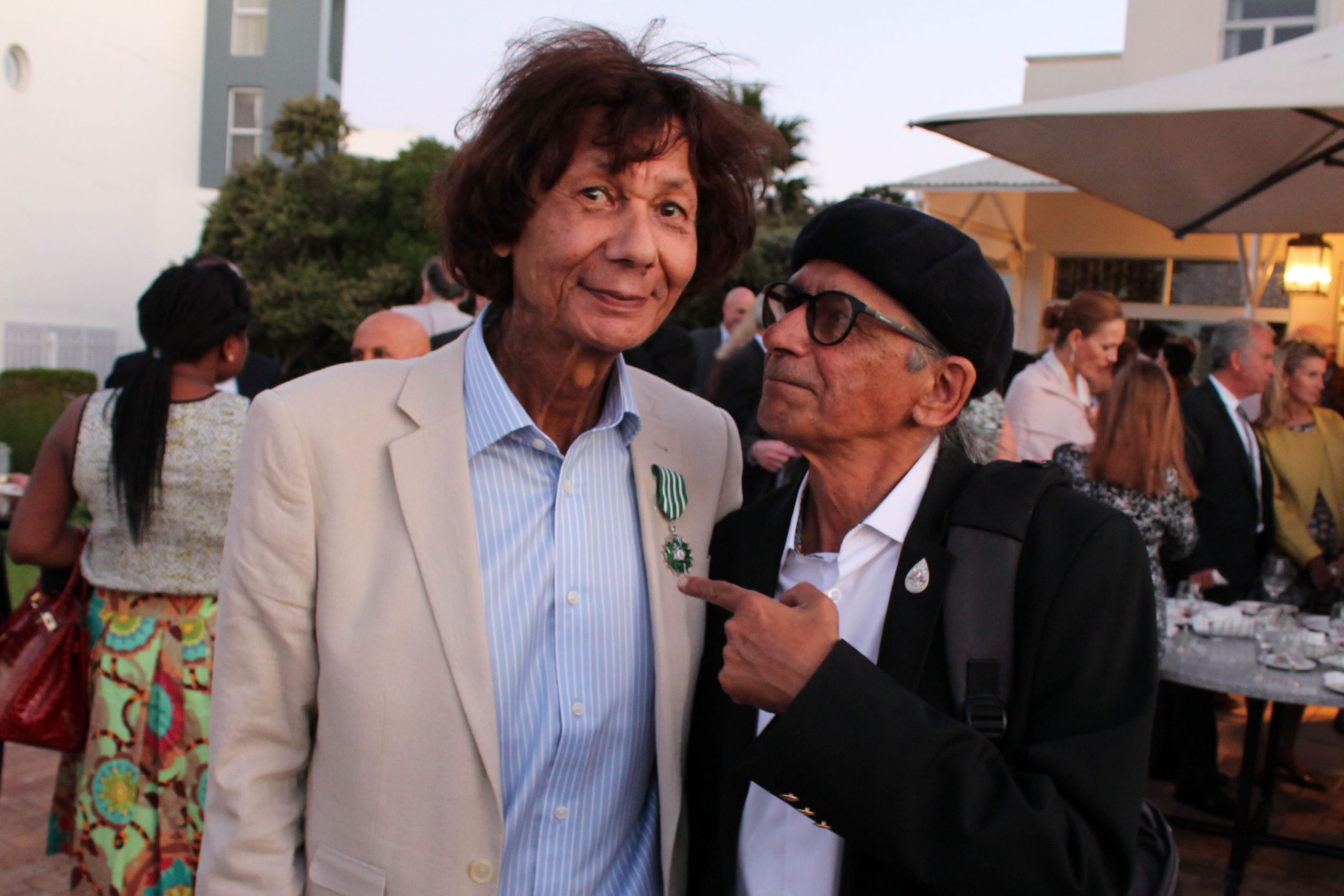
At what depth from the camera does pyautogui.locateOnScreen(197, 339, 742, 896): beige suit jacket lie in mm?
1669

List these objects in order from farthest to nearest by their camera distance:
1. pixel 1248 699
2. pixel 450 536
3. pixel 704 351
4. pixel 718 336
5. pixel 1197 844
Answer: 1. pixel 718 336
2. pixel 704 351
3. pixel 1197 844
4. pixel 1248 699
5. pixel 450 536

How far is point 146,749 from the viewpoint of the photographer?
3.27 metres

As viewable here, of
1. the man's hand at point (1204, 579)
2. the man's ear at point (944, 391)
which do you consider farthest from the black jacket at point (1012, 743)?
Answer: the man's hand at point (1204, 579)

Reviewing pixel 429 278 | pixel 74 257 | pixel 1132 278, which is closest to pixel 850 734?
pixel 429 278

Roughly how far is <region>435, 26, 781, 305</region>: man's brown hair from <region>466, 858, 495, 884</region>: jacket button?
1088 millimetres

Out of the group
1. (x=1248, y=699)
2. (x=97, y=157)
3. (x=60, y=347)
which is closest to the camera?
(x=1248, y=699)

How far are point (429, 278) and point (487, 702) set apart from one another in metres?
4.89

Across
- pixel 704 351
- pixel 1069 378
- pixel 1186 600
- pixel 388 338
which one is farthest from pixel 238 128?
pixel 1186 600

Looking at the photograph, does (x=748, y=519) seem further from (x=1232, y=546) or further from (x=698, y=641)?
(x=1232, y=546)

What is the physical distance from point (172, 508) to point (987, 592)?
2686mm

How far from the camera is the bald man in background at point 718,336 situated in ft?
24.8

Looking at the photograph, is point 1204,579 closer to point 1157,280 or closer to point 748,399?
point 748,399

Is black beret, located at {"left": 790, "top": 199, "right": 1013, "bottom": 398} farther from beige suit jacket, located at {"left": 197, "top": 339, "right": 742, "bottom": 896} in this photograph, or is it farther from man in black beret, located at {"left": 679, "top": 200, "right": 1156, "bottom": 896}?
beige suit jacket, located at {"left": 197, "top": 339, "right": 742, "bottom": 896}

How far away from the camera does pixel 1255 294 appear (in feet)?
30.7
